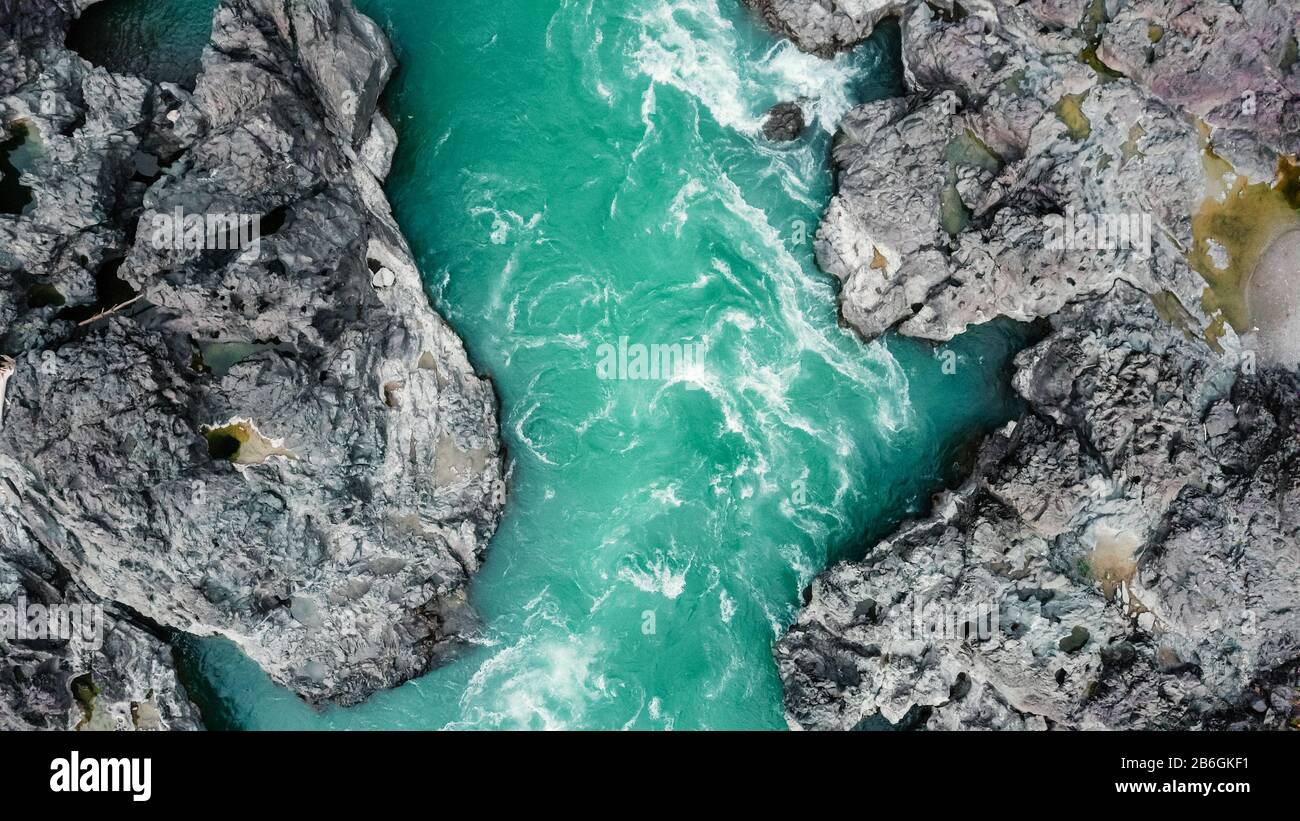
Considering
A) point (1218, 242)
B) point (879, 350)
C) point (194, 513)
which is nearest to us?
point (194, 513)

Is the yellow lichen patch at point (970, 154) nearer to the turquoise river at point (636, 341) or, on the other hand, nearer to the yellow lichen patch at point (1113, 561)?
the turquoise river at point (636, 341)

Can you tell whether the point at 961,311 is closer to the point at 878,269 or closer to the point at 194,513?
the point at 878,269

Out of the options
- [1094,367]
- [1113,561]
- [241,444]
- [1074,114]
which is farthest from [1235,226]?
[241,444]

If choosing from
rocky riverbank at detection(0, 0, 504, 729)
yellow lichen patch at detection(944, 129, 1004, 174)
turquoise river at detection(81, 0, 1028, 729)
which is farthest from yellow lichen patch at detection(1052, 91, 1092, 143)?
rocky riverbank at detection(0, 0, 504, 729)

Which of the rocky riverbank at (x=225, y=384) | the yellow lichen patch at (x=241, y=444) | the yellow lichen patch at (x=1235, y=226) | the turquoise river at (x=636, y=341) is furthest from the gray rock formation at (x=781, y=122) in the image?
the yellow lichen patch at (x=241, y=444)

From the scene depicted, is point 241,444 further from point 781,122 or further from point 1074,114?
point 1074,114

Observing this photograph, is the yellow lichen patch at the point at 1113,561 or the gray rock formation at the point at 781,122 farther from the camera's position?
the gray rock formation at the point at 781,122

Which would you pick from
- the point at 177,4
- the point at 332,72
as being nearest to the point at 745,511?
the point at 332,72
